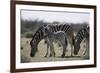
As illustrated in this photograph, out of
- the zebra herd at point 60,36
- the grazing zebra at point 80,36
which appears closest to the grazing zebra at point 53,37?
the zebra herd at point 60,36

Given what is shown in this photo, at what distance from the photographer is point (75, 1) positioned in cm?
208

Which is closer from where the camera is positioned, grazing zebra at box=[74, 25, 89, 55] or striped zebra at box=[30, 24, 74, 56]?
striped zebra at box=[30, 24, 74, 56]

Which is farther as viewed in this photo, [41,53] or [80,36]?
[80,36]

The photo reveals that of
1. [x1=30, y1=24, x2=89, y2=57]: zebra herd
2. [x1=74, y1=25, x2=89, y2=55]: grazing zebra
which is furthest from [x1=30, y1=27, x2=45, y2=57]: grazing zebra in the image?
[x1=74, y1=25, x2=89, y2=55]: grazing zebra

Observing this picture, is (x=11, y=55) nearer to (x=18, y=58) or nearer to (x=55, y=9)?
(x=18, y=58)

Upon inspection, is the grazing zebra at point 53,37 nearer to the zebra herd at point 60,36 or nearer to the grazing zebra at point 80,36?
the zebra herd at point 60,36

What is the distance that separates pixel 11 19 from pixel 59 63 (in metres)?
0.69

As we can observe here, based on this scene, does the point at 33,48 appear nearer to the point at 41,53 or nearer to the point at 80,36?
the point at 41,53

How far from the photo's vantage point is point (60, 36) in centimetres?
202

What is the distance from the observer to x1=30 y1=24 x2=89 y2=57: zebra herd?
1.95 meters

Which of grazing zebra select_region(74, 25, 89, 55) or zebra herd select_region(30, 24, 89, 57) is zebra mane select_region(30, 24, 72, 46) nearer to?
zebra herd select_region(30, 24, 89, 57)

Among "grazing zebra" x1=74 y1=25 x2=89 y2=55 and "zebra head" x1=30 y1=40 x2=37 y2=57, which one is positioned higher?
"grazing zebra" x1=74 y1=25 x2=89 y2=55

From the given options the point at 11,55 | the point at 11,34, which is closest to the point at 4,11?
the point at 11,34

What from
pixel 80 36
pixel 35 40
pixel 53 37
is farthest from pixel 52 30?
pixel 80 36
